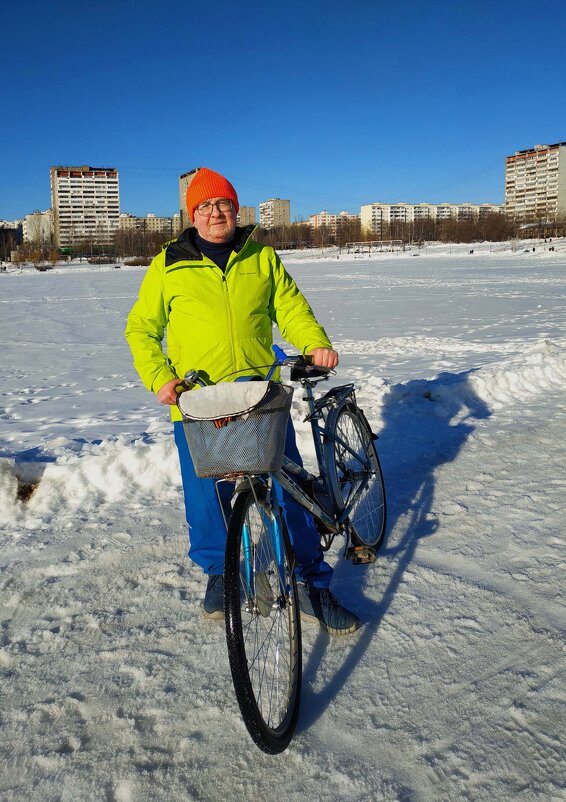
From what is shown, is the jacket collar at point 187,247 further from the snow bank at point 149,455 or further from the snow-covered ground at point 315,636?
the snow bank at point 149,455

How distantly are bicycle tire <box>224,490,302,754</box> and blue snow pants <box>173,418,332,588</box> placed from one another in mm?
431

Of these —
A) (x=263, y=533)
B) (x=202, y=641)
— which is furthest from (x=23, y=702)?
(x=263, y=533)

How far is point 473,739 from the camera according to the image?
7.12ft

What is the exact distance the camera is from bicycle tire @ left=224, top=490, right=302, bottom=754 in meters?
2.15

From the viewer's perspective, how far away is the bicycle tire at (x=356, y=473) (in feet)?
10.4

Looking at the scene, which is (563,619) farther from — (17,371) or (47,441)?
(17,371)

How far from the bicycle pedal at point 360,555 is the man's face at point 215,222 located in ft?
5.42

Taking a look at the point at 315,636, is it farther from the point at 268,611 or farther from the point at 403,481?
the point at 403,481

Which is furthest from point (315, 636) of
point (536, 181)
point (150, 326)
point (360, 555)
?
point (536, 181)

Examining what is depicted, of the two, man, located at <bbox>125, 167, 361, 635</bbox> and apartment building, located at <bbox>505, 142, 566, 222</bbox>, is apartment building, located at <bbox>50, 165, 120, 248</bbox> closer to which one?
apartment building, located at <bbox>505, 142, 566, 222</bbox>

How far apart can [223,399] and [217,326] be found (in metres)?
0.67

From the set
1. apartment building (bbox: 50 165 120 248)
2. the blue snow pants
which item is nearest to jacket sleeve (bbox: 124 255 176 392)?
the blue snow pants

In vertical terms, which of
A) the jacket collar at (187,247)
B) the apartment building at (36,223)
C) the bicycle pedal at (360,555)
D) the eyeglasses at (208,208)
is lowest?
the bicycle pedal at (360,555)

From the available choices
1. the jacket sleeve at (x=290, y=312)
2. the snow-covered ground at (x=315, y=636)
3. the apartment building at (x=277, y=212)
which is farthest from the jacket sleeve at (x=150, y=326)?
the apartment building at (x=277, y=212)
